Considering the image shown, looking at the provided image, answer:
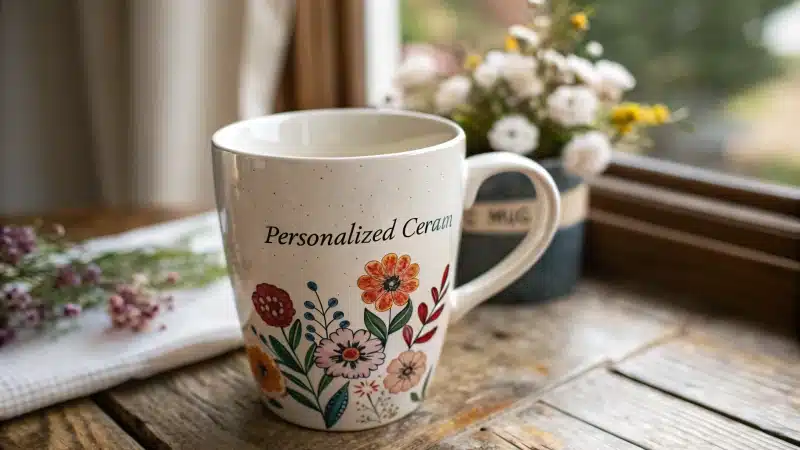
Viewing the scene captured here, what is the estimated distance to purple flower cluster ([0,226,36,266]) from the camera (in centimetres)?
66

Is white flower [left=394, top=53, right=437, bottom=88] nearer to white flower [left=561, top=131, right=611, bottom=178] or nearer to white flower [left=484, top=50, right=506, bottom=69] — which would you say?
white flower [left=484, top=50, right=506, bottom=69]

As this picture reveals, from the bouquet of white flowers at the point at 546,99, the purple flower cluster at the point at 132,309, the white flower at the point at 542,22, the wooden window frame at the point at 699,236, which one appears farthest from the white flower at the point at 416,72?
the purple flower cluster at the point at 132,309

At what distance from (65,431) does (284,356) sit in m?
0.16

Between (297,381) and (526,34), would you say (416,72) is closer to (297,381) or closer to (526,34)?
(526,34)

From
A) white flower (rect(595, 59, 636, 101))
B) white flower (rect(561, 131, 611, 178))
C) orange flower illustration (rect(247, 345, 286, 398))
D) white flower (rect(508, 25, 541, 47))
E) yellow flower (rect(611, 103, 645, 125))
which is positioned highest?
white flower (rect(508, 25, 541, 47))

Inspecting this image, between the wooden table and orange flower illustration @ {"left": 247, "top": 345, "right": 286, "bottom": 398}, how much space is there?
2 centimetres

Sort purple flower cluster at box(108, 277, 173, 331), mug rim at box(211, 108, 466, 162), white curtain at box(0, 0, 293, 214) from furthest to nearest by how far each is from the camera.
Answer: white curtain at box(0, 0, 293, 214)
purple flower cluster at box(108, 277, 173, 331)
mug rim at box(211, 108, 466, 162)

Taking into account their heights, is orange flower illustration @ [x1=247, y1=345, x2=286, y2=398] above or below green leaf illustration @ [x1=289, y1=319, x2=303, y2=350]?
below

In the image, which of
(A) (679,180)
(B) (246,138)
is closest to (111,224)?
(B) (246,138)

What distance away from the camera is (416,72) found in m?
→ 0.79

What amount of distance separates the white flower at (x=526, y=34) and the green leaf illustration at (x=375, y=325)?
1.14 feet

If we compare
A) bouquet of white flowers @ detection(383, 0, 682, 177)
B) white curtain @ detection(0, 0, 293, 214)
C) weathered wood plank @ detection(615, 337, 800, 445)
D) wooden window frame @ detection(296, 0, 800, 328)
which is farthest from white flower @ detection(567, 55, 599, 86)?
white curtain @ detection(0, 0, 293, 214)

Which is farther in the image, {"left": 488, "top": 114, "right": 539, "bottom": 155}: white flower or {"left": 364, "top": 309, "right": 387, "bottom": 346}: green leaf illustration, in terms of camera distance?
{"left": 488, "top": 114, "right": 539, "bottom": 155}: white flower

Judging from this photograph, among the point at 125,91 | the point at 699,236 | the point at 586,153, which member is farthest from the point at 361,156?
the point at 125,91
